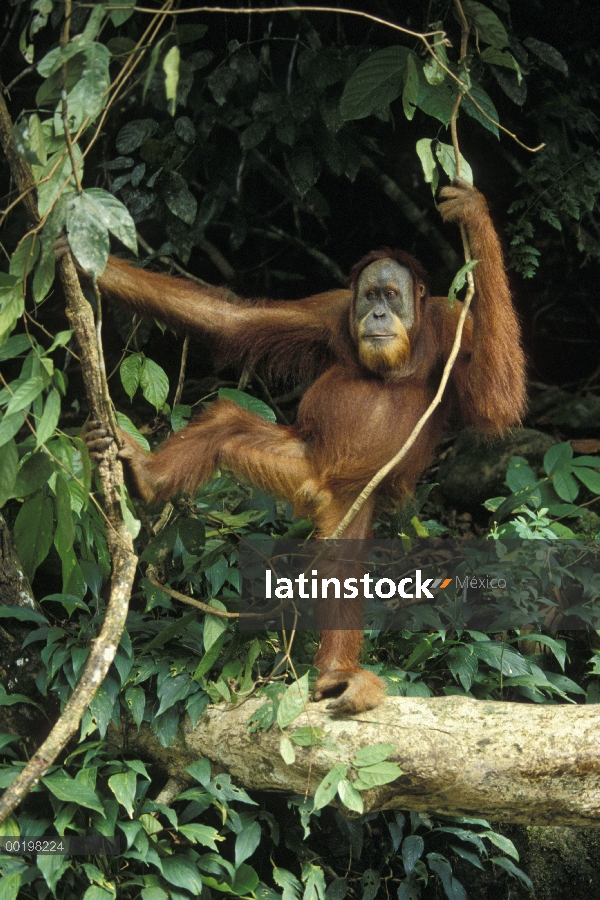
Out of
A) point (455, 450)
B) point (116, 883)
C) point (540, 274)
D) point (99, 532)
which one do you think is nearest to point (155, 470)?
point (99, 532)

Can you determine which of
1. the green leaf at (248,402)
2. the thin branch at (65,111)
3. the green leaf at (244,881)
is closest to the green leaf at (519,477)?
the green leaf at (248,402)

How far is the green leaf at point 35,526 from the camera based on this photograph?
2809 mm

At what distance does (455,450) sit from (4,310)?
381cm

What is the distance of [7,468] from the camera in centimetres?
225

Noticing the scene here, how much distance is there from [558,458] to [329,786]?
2281 millimetres

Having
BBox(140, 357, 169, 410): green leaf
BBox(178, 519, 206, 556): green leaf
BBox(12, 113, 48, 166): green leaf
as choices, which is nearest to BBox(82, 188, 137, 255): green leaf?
BBox(12, 113, 48, 166): green leaf

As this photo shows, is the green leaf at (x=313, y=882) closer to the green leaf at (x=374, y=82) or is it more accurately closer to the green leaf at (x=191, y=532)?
the green leaf at (x=191, y=532)

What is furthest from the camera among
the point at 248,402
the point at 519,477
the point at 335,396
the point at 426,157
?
the point at 519,477

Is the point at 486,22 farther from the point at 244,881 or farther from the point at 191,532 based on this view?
the point at 244,881

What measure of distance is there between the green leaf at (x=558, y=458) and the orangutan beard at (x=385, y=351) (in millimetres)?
1282

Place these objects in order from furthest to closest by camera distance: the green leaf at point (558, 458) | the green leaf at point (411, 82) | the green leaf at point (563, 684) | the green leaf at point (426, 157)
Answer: the green leaf at point (558, 458) → the green leaf at point (563, 684) → the green leaf at point (426, 157) → the green leaf at point (411, 82)

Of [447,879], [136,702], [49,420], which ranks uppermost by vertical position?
[49,420]

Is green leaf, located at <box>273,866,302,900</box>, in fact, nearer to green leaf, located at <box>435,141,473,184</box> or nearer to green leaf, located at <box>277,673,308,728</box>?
green leaf, located at <box>277,673,308,728</box>

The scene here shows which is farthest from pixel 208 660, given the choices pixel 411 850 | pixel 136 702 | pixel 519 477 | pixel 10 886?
pixel 519 477
